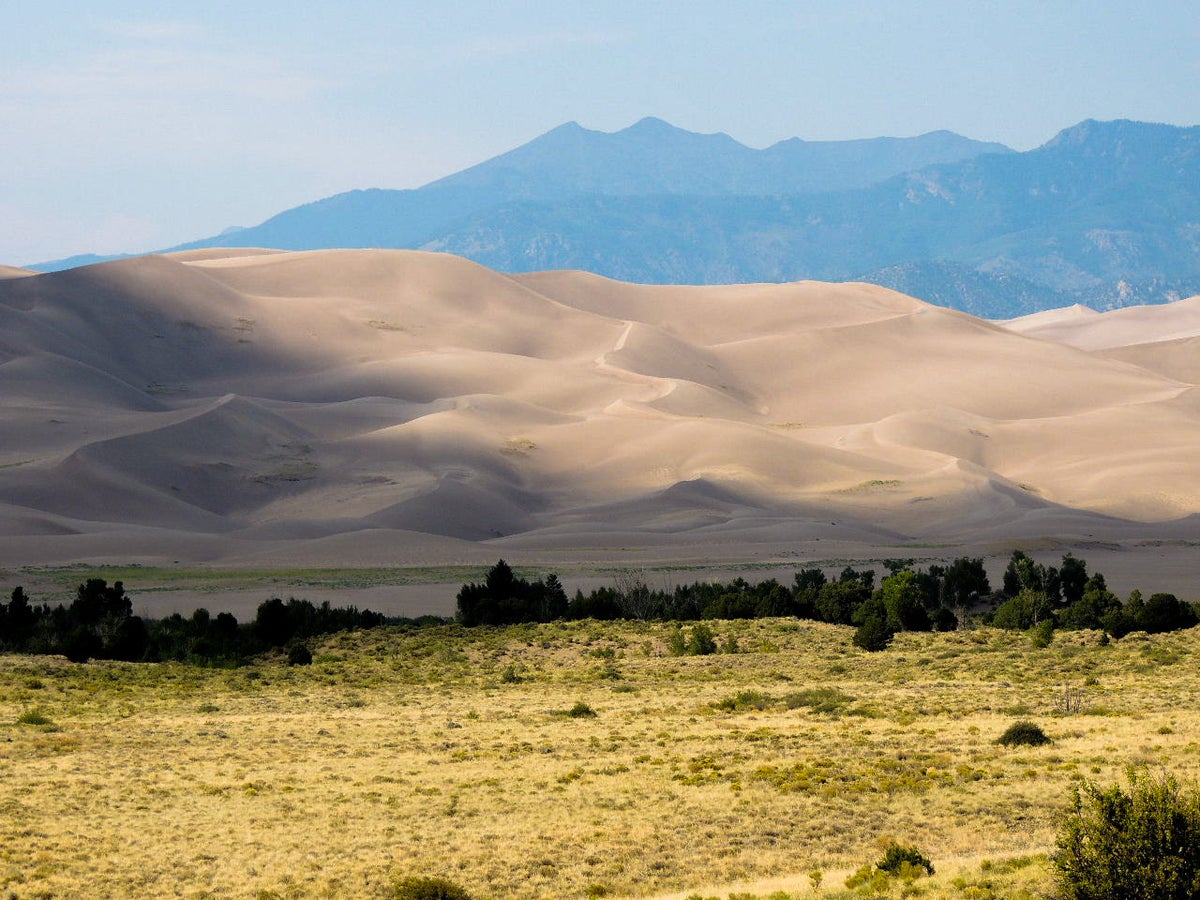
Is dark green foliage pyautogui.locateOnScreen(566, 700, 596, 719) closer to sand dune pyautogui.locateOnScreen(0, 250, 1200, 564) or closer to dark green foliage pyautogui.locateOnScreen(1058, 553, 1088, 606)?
dark green foliage pyautogui.locateOnScreen(1058, 553, 1088, 606)

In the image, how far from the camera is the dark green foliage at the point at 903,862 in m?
16.9

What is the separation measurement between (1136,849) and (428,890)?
7.93 metres

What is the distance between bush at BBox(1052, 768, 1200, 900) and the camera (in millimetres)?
13562

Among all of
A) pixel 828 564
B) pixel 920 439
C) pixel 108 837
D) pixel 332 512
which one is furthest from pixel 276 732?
pixel 920 439

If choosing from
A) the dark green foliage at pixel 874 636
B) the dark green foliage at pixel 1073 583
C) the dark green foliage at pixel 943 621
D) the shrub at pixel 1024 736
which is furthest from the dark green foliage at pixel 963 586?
the shrub at pixel 1024 736

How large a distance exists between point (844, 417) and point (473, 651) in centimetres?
12448

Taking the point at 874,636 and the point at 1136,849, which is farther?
the point at 874,636

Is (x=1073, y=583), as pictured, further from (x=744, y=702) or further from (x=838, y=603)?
(x=744, y=702)

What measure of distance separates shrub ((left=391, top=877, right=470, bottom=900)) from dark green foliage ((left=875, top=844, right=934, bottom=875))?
194 inches

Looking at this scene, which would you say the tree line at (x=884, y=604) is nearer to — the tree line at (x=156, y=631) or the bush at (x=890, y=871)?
the tree line at (x=156, y=631)

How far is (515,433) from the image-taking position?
14100cm

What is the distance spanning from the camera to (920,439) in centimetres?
14475

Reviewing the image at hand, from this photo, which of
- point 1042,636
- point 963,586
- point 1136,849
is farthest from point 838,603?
point 1136,849

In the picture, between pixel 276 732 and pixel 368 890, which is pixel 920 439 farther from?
pixel 368 890
